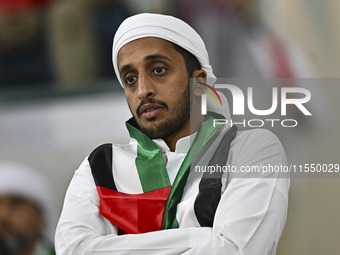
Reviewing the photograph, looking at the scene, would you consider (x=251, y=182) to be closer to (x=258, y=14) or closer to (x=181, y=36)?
(x=181, y=36)

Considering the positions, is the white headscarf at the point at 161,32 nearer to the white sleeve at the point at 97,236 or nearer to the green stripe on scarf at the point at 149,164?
the green stripe on scarf at the point at 149,164

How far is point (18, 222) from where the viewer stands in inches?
90.7

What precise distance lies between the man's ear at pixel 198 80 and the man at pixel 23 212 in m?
1.03

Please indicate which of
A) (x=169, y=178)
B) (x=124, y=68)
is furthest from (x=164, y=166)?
(x=124, y=68)

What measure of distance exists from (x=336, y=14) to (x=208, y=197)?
1249 mm

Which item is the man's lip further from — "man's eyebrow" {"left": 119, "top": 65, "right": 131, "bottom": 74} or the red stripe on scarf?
the red stripe on scarf

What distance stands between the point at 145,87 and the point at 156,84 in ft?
0.16

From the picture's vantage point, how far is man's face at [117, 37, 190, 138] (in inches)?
69.7

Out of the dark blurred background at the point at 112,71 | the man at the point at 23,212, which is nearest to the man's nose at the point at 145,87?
the dark blurred background at the point at 112,71

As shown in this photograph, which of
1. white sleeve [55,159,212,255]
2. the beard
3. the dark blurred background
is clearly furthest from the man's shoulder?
the dark blurred background

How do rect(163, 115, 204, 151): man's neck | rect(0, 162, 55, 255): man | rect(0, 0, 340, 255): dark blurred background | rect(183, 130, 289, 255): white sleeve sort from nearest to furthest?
rect(183, 130, 289, 255): white sleeve
rect(163, 115, 204, 151): man's neck
rect(0, 0, 340, 255): dark blurred background
rect(0, 162, 55, 255): man

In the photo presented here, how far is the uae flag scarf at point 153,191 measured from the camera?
1.63 m

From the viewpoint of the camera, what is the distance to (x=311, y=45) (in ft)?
7.27

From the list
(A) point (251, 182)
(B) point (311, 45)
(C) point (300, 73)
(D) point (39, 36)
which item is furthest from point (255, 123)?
(D) point (39, 36)
